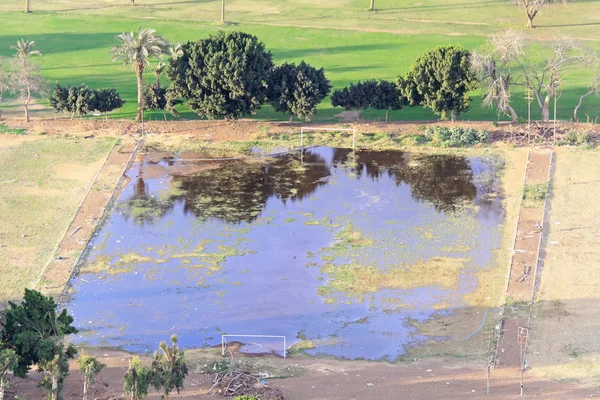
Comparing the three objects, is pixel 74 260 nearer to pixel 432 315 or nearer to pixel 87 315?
pixel 87 315

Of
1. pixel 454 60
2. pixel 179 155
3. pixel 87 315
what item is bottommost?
pixel 87 315

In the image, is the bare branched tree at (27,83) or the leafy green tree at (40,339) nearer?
the leafy green tree at (40,339)

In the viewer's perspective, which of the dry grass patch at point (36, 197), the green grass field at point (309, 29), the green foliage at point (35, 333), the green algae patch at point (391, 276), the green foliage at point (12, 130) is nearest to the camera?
the green foliage at point (35, 333)

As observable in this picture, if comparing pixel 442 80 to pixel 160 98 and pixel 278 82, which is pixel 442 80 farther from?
pixel 160 98

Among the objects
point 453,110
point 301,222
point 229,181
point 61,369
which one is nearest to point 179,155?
point 229,181

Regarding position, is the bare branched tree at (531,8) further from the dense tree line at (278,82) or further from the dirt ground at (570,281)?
the dirt ground at (570,281)

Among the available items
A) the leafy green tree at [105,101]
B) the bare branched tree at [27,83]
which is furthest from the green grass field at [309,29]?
the bare branched tree at [27,83]

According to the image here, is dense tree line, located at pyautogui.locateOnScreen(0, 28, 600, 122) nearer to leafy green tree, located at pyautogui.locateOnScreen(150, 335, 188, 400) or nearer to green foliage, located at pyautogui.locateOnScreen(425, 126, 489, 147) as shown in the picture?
green foliage, located at pyautogui.locateOnScreen(425, 126, 489, 147)
